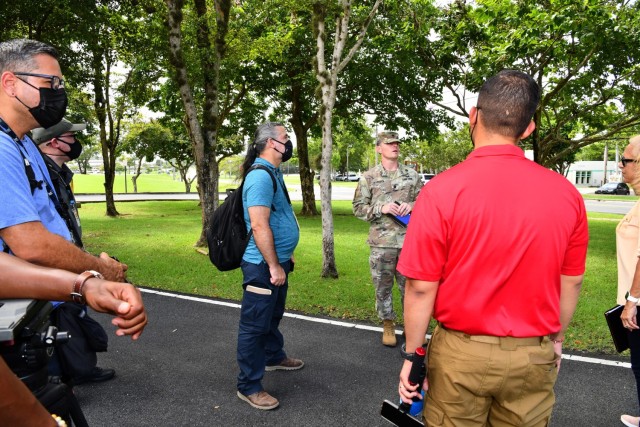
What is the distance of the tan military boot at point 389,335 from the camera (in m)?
4.73

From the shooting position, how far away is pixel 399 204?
4.64m

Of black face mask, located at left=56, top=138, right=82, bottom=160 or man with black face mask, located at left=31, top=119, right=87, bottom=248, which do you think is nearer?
man with black face mask, located at left=31, top=119, right=87, bottom=248

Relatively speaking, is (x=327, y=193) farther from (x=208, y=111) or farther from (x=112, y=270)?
(x=112, y=270)

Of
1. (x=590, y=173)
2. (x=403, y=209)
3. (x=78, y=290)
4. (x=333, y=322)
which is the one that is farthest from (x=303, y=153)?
(x=590, y=173)

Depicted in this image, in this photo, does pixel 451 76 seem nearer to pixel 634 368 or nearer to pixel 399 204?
pixel 399 204

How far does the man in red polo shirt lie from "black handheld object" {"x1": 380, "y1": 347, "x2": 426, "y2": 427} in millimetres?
41

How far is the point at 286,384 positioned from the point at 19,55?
3148 millimetres

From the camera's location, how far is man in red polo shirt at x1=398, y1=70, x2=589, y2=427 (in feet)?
5.95

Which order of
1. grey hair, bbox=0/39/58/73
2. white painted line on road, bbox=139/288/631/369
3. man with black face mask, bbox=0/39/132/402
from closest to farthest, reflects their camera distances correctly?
man with black face mask, bbox=0/39/132/402, grey hair, bbox=0/39/58/73, white painted line on road, bbox=139/288/631/369

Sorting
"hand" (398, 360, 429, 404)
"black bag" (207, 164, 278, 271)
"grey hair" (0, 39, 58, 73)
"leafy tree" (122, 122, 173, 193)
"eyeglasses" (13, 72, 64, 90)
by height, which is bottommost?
"hand" (398, 360, 429, 404)

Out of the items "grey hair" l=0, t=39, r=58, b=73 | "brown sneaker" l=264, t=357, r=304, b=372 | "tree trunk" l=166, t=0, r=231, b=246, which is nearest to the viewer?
"grey hair" l=0, t=39, r=58, b=73

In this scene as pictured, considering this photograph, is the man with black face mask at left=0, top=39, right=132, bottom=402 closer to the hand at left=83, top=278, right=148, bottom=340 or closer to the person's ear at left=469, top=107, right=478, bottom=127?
the hand at left=83, top=278, right=148, bottom=340

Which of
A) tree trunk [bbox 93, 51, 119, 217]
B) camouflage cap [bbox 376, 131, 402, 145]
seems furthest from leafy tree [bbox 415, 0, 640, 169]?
tree trunk [bbox 93, 51, 119, 217]

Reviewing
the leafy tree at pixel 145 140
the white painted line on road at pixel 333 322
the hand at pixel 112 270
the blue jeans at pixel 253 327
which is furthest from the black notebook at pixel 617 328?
the leafy tree at pixel 145 140
